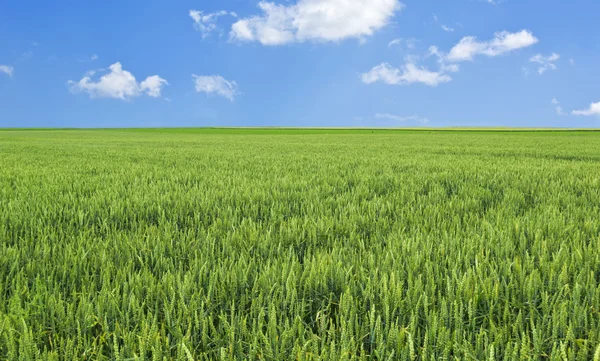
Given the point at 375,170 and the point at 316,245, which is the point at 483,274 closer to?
the point at 316,245

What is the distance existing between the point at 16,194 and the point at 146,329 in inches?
156

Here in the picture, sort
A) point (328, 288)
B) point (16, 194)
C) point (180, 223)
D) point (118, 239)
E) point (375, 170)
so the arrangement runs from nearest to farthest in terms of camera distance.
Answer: point (328, 288), point (118, 239), point (180, 223), point (16, 194), point (375, 170)

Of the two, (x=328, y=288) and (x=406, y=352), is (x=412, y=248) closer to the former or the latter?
(x=328, y=288)

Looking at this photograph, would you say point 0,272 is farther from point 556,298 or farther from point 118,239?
point 556,298

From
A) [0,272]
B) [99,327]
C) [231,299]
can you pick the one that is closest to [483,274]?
[231,299]

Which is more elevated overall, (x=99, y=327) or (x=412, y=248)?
(x=412, y=248)

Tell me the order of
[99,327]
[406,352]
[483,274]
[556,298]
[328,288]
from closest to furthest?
[406,352] < [99,327] < [556,298] < [328,288] < [483,274]

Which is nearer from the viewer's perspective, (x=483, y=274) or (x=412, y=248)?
(x=483, y=274)

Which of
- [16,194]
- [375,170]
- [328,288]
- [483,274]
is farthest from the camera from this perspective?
[375,170]

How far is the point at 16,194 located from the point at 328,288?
4132mm

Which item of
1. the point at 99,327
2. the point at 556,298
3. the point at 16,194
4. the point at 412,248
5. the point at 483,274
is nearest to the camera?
the point at 99,327

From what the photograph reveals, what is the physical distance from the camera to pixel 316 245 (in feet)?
8.69

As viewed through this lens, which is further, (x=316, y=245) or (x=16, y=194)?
(x=16, y=194)

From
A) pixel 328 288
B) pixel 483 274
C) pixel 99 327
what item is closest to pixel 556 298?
pixel 483 274
